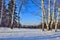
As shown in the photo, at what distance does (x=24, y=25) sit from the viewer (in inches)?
1321

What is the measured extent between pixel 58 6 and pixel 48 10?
2018mm

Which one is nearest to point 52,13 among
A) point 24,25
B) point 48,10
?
point 48,10

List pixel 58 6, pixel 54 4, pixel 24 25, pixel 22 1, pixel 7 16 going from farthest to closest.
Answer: pixel 7 16
pixel 24 25
pixel 22 1
pixel 58 6
pixel 54 4

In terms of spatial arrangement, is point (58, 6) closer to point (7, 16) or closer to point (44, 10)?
point (44, 10)

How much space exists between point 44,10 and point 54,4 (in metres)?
1.28


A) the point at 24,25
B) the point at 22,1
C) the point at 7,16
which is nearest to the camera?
the point at 22,1

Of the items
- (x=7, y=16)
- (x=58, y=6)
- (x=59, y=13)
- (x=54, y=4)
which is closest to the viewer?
(x=54, y=4)

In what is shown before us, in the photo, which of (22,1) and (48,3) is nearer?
(48,3)

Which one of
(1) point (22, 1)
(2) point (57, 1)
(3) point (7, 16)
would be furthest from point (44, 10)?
(3) point (7, 16)

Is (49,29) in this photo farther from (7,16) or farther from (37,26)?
(7,16)

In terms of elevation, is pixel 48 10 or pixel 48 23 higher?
pixel 48 10

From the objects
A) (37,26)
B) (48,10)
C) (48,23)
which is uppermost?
(48,10)

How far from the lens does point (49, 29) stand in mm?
20062

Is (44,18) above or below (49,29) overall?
above
